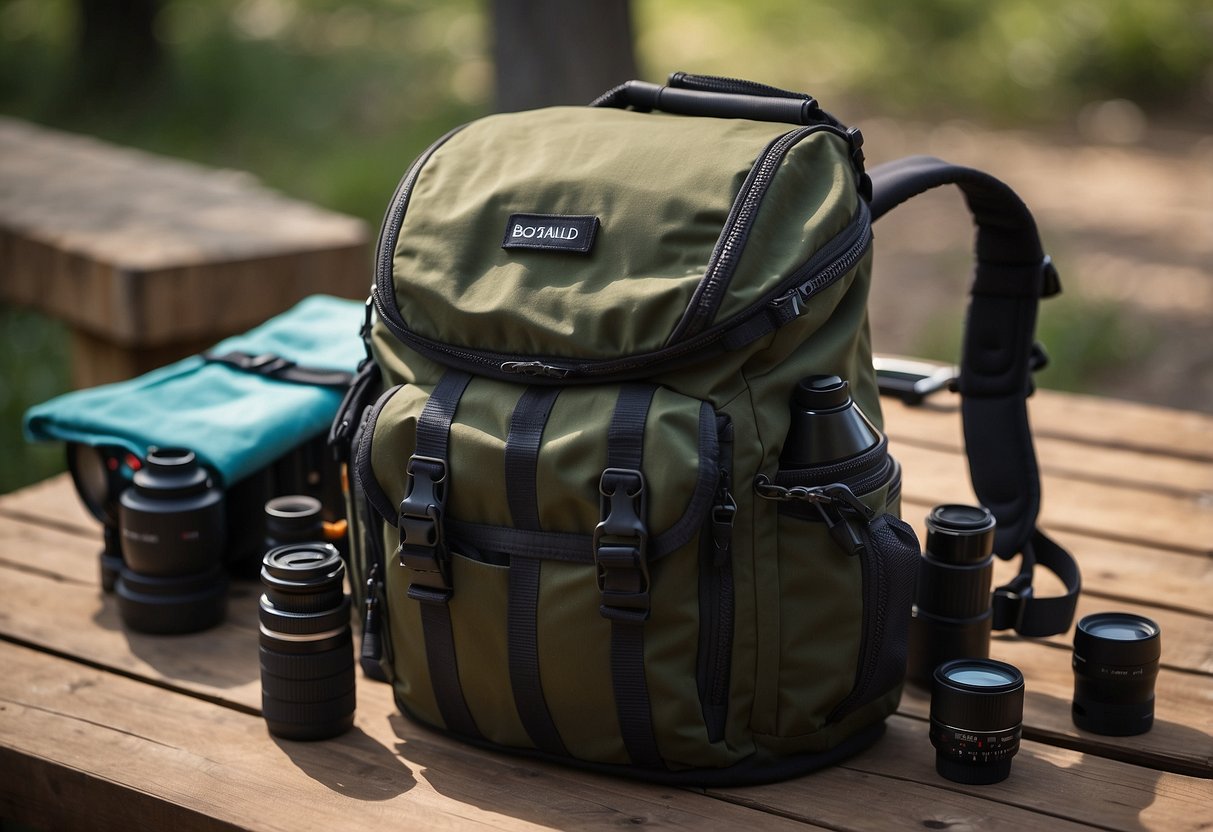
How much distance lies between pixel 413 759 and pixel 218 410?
30.3 inches

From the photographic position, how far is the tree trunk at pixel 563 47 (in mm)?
4355

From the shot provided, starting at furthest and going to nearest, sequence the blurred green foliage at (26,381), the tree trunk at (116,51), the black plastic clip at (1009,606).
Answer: the tree trunk at (116,51), the blurred green foliage at (26,381), the black plastic clip at (1009,606)

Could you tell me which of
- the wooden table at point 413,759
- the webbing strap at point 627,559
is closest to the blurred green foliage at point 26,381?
the wooden table at point 413,759

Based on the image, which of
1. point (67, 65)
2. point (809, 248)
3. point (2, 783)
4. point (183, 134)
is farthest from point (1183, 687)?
point (67, 65)

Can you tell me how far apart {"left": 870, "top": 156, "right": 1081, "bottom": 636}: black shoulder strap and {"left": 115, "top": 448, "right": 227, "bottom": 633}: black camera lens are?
118 centimetres

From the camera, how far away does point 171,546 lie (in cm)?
212

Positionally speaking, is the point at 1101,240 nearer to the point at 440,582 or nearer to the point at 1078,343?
the point at 1078,343

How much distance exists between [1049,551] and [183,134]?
654 cm

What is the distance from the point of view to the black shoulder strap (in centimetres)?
212

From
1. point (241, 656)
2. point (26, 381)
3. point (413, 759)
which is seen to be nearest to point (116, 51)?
point (26, 381)

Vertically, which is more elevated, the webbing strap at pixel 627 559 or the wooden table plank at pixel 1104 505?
the webbing strap at pixel 627 559

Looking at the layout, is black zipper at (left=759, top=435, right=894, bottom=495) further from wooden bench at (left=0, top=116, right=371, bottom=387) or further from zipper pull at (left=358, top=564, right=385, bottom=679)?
wooden bench at (left=0, top=116, right=371, bottom=387)

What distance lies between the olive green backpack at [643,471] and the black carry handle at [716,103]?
11 mm

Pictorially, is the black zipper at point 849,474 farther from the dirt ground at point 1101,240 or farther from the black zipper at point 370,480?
the dirt ground at point 1101,240
